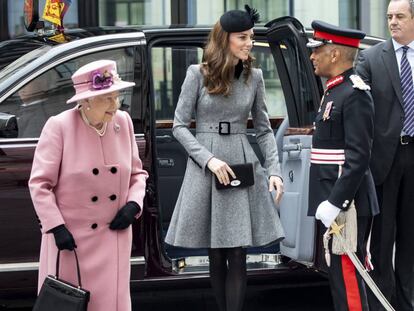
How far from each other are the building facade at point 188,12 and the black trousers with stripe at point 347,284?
22.1ft

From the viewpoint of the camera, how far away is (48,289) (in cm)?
395

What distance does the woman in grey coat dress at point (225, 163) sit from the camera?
5062 mm

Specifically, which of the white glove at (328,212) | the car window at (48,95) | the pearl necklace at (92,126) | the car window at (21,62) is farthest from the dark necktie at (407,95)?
the car window at (21,62)

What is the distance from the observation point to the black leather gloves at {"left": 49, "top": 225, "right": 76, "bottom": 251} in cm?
398

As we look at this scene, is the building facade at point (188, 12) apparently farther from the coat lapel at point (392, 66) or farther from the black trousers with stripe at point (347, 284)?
the black trousers with stripe at point (347, 284)

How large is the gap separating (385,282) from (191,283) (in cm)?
110

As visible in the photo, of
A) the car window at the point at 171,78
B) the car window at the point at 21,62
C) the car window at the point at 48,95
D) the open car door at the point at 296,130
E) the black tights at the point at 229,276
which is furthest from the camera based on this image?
the car window at the point at 171,78

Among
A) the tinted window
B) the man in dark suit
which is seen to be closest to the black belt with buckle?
the man in dark suit

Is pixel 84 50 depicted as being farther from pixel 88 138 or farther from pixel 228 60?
pixel 88 138

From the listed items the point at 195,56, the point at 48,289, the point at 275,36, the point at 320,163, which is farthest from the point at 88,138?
the point at 195,56

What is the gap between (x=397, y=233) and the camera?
17.9 ft

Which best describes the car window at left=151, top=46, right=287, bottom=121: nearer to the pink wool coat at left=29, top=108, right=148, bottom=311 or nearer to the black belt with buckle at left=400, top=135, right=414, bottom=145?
the black belt with buckle at left=400, top=135, right=414, bottom=145

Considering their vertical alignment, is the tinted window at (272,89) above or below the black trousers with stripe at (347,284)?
above

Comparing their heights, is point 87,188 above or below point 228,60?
below
